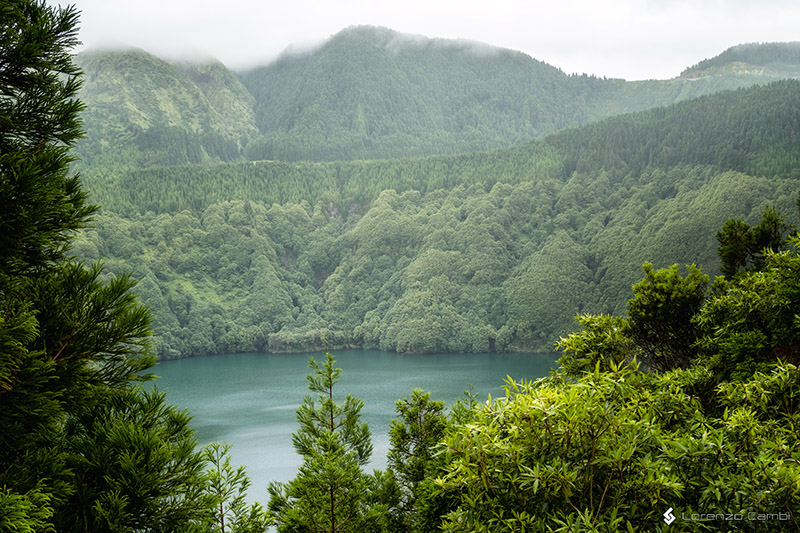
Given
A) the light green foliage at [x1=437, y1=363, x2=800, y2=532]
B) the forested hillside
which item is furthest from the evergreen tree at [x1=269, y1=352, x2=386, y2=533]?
the forested hillside

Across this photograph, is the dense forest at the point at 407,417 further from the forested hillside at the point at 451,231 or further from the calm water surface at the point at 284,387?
the forested hillside at the point at 451,231

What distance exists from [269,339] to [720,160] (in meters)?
76.8

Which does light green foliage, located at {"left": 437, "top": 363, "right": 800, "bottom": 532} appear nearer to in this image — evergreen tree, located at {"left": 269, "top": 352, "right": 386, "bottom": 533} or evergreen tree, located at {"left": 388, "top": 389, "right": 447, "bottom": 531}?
evergreen tree, located at {"left": 269, "top": 352, "right": 386, "bottom": 533}

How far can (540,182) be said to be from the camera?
11219 centimetres

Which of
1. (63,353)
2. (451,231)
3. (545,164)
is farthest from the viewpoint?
(545,164)

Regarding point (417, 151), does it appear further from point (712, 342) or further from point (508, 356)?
point (712, 342)

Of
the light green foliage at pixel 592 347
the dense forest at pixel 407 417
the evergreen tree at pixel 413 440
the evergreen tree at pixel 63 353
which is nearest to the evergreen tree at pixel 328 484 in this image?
the dense forest at pixel 407 417

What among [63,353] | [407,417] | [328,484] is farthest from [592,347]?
[63,353]

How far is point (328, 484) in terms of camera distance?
12.2 meters

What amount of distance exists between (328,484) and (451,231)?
3804 inches

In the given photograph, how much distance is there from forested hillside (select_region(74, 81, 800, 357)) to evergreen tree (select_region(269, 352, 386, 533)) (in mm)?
63421

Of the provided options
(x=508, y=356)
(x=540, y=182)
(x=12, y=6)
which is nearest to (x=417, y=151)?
(x=540, y=182)

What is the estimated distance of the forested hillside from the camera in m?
85.7

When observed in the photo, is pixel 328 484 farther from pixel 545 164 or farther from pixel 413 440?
pixel 545 164
